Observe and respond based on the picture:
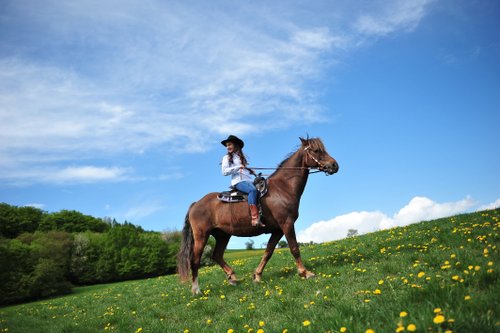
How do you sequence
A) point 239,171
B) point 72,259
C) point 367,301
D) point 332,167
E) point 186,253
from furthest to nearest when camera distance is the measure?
1. point 72,259
2. point 186,253
3. point 239,171
4. point 332,167
5. point 367,301

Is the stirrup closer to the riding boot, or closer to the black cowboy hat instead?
the riding boot

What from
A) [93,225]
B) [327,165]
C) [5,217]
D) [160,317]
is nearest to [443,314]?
[327,165]

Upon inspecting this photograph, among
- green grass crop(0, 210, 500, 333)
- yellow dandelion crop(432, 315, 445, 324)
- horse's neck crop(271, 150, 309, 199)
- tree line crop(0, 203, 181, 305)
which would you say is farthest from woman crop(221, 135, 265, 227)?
tree line crop(0, 203, 181, 305)

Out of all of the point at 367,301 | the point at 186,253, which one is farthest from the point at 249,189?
the point at 367,301

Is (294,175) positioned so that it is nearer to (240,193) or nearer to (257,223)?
(240,193)

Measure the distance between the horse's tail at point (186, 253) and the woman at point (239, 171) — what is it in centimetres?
196

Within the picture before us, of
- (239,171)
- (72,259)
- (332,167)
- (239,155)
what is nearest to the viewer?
(332,167)

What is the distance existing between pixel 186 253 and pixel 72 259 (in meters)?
60.1

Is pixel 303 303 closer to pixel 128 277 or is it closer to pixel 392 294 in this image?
pixel 392 294

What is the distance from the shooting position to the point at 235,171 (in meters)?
10.6

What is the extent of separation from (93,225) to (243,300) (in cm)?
11204

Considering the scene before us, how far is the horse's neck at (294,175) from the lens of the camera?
1025 centimetres

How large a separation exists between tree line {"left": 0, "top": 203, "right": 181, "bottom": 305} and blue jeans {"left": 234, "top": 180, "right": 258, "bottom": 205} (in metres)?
47.8

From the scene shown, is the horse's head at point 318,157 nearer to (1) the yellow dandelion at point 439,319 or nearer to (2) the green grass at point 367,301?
(2) the green grass at point 367,301
